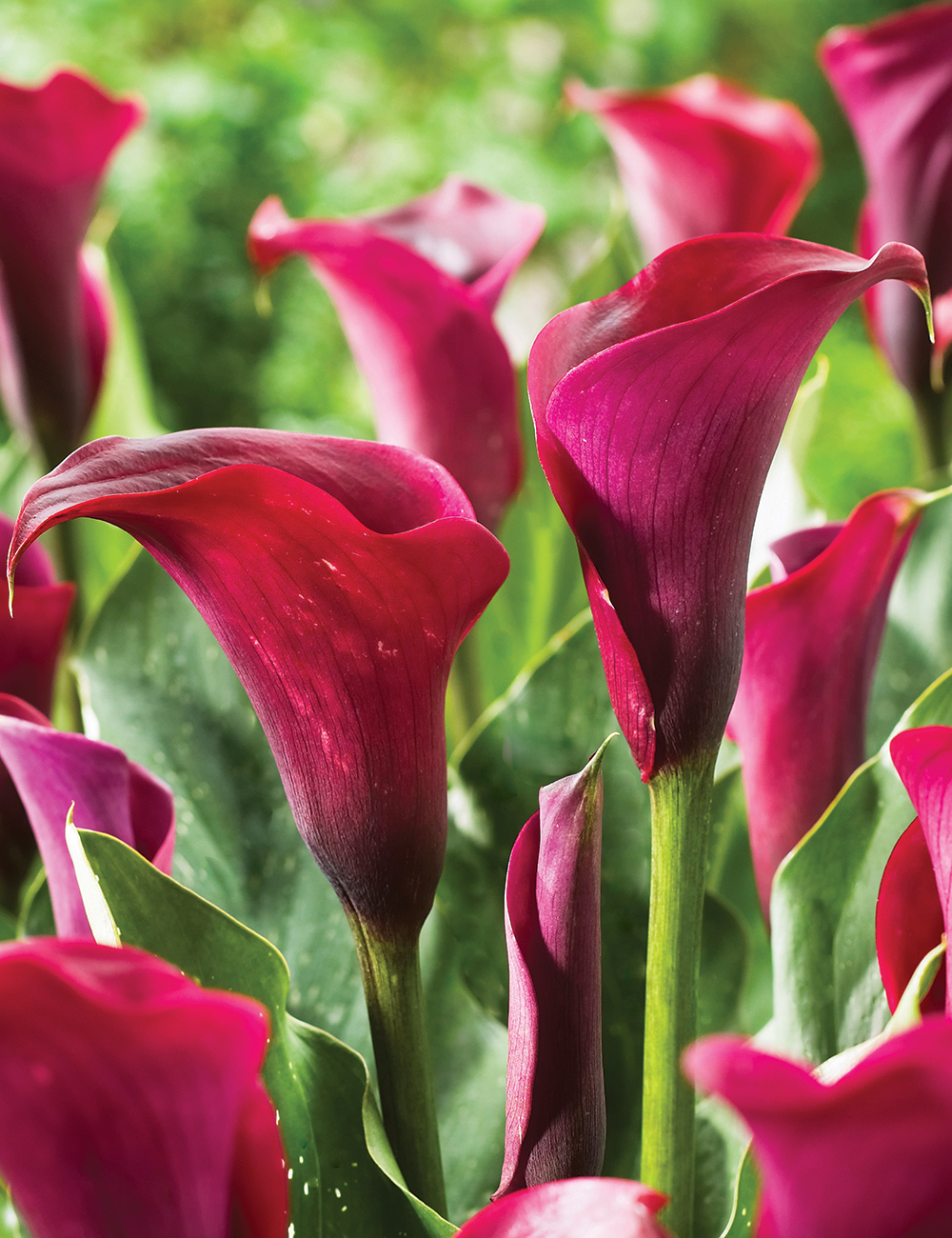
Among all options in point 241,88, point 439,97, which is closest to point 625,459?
point 241,88

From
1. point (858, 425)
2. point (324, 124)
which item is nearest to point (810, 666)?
point (858, 425)

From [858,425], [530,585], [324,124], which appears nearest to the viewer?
[530,585]

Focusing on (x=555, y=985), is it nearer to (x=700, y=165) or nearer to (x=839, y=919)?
(x=839, y=919)

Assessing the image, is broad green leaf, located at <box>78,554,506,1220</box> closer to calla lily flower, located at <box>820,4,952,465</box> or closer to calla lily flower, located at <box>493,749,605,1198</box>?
calla lily flower, located at <box>493,749,605,1198</box>

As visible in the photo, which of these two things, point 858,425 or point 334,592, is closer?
point 334,592

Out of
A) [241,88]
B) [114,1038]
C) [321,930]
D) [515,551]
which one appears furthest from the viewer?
[241,88]

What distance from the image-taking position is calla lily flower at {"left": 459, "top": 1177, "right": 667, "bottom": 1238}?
10cm

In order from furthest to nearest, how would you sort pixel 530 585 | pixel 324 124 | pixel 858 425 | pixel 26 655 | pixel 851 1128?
pixel 324 124, pixel 858 425, pixel 530 585, pixel 26 655, pixel 851 1128

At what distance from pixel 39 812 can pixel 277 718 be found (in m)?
0.04

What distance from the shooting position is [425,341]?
20 centimetres

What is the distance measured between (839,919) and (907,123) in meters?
0.16

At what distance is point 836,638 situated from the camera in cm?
16

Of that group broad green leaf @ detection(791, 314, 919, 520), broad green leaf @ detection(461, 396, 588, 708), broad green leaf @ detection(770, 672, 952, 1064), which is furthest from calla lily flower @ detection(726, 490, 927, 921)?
broad green leaf @ detection(791, 314, 919, 520)

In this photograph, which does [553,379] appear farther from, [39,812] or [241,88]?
[241,88]
